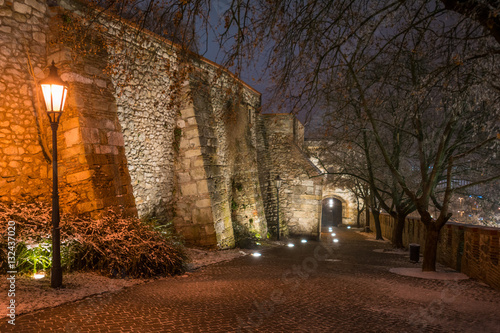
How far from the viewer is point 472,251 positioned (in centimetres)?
820

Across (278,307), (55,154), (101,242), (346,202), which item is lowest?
(346,202)

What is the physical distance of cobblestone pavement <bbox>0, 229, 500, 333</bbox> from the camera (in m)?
4.11

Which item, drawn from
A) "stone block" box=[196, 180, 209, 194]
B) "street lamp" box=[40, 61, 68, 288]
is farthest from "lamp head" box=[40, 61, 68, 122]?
"stone block" box=[196, 180, 209, 194]

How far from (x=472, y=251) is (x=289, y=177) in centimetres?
1180

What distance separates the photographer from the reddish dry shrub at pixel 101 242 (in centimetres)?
625

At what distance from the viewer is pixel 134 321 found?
4.19m

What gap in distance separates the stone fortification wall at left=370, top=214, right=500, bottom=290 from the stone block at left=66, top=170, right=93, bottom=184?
26.9ft

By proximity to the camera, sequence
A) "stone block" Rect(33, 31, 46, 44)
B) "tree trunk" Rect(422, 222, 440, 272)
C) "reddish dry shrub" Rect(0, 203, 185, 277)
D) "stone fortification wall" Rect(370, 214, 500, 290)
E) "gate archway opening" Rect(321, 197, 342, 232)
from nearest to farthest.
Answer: "reddish dry shrub" Rect(0, 203, 185, 277), "stone fortification wall" Rect(370, 214, 500, 290), "stone block" Rect(33, 31, 46, 44), "tree trunk" Rect(422, 222, 440, 272), "gate archway opening" Rect(321, 197, 342, 232)

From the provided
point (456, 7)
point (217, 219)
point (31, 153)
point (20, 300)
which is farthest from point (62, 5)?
point (456, 7)

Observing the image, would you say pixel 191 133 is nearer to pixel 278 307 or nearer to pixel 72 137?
pixel 72 137

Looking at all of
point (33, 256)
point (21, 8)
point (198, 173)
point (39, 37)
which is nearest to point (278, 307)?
point (33, 256)

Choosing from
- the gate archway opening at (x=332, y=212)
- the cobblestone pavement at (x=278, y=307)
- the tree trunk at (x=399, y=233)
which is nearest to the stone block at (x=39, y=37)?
the cobblestone pavement at (x=278, y=307)

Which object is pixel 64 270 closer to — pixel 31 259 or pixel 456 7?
pixel 31 259

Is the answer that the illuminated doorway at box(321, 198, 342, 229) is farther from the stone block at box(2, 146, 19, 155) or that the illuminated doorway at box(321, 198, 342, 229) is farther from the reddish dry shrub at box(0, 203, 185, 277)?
the stone block at box(2, 146, 19, 155)
